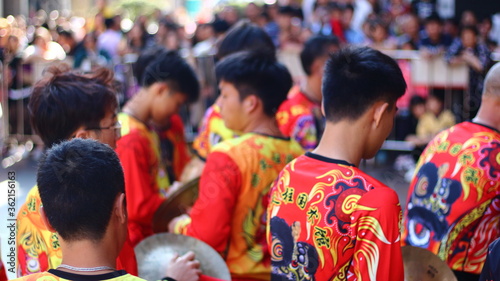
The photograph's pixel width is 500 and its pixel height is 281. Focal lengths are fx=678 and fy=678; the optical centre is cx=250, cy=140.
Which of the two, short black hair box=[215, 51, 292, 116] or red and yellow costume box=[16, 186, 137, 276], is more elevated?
short black hair box=[215, 51, 292, 116]

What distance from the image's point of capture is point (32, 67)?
9.95 m

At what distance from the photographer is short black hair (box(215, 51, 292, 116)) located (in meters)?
3.43

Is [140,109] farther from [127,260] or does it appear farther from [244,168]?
[127,260]

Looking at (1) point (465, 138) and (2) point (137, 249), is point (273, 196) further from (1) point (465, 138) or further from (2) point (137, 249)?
(1) point (465, 138)

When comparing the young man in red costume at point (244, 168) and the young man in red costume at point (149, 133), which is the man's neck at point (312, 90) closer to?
the young man in red costume at point (149, 133)

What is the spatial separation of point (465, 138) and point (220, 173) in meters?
1.17

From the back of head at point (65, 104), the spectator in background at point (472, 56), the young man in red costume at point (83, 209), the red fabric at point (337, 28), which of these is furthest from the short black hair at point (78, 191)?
the red fabric at point (337, 28)

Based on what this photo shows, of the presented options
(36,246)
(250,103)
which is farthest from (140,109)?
(36,246)

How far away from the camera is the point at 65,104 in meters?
2.75

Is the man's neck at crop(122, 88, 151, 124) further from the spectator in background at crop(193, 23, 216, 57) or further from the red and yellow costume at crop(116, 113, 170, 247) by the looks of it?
the spectator in background at crop(193, 23, 216, 57)

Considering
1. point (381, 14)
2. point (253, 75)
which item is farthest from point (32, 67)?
point (253, 75)

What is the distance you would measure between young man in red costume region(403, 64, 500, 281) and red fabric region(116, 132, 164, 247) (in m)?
1.47

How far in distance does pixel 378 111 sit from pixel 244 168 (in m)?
0.87

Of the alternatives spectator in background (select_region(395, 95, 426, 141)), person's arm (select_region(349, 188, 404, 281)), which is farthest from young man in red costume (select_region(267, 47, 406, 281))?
spectator in background (select_region(395, 95, 426, 141))
